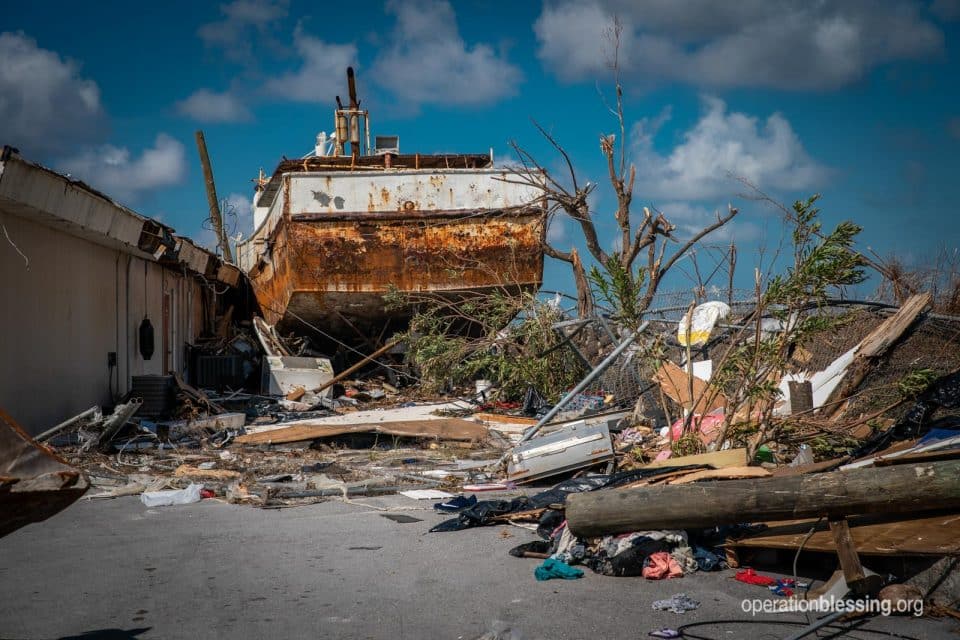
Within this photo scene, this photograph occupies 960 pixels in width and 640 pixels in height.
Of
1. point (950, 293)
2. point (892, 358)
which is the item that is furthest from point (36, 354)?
point (950, 293)

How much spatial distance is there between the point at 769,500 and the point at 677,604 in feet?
2.49

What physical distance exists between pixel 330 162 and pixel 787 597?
13.7 m

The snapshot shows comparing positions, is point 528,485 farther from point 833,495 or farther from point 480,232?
point 480,232

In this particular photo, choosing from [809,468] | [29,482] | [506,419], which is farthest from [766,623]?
[506,419]

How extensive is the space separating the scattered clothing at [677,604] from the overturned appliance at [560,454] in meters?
2.81

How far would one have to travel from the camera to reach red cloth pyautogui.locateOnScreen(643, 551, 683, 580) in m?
4.14

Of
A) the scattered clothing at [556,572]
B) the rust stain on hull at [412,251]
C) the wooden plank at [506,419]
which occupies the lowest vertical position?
the scattered clothing at [556,572]

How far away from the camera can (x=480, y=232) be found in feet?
47.3

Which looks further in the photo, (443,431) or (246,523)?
(443,431)

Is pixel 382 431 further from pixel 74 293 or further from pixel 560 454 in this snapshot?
pixel 74 293

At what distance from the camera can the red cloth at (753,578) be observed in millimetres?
4008

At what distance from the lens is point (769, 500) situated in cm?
403

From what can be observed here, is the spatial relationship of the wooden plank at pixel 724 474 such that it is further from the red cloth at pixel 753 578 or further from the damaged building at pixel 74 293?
the damaged building at pixel 74 293

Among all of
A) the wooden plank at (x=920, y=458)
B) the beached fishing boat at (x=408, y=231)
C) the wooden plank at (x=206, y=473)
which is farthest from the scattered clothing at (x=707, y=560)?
the beached fishing boat at (x=408, y=231)
